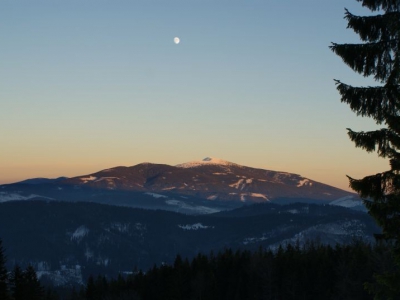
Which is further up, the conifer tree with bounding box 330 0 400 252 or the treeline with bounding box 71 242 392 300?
the conifer tree with bounding box 330 0 400 252

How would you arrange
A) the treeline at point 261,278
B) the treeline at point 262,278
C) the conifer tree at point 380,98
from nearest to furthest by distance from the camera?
the conifer tree at point 380,98
the treeline at point 262,278
the treeline at point 261,278

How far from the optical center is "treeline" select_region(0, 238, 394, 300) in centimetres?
12962

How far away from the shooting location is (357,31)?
20.8 m

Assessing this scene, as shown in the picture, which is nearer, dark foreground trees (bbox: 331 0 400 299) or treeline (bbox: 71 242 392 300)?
dark foreground trees (bbox: 331 0 400 299)

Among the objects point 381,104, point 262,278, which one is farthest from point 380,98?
point 262,278

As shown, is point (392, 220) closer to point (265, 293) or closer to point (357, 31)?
point (357, 31)

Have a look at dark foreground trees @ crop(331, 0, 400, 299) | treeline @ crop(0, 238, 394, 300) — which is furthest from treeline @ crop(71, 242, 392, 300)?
dark foreground trees @ crop(331, 0, 400, 299)

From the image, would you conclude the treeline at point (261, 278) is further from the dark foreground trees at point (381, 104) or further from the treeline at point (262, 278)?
the dark foreground trees at point (381, 104)

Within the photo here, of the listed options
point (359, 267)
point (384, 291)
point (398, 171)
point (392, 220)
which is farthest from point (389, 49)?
point (359, 267)

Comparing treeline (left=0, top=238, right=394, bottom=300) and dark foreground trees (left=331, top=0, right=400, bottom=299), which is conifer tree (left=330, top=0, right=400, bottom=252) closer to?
dark foreground trees (left=331, top=0, right=400, bottom=299)

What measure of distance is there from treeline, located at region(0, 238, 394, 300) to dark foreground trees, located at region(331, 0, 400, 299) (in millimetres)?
104079

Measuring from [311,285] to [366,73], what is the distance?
383 feet

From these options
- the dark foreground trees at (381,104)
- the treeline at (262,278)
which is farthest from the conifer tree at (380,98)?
the treeline at (262,278)

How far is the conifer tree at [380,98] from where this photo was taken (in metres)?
19.3
